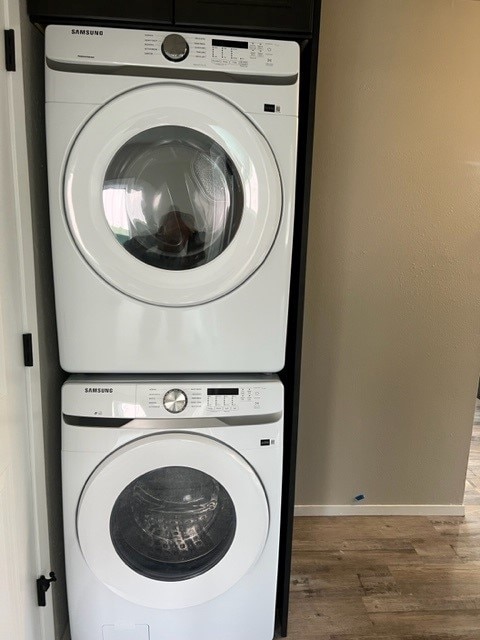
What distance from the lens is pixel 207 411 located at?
1333 millimetres

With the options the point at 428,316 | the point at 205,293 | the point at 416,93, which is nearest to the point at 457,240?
the point at 428,316

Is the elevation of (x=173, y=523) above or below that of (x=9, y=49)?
below

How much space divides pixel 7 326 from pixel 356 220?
1.38 metres

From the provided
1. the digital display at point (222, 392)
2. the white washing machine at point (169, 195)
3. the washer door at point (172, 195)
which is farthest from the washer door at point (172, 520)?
the washer door at point (172, 195)

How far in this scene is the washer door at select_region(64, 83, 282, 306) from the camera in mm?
1204

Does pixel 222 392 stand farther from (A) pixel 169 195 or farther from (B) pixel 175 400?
(A) pixel 169 195

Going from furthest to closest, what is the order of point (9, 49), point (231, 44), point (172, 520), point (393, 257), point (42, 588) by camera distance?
point (393, 257) → point (172, 520) → point (42, 588) → point (231, 44) → point (9, 49)

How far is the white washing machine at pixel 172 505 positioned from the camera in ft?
4.29

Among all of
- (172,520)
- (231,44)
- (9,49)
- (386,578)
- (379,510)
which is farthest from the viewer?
(379,510)

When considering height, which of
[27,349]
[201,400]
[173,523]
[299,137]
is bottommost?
[173,523]

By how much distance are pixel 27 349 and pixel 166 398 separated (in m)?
0.37

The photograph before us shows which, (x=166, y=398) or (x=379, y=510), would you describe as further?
(x=379, y=510)

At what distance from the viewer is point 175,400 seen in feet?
4.33

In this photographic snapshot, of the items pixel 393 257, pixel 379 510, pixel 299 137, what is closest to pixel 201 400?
pixel 299 137
